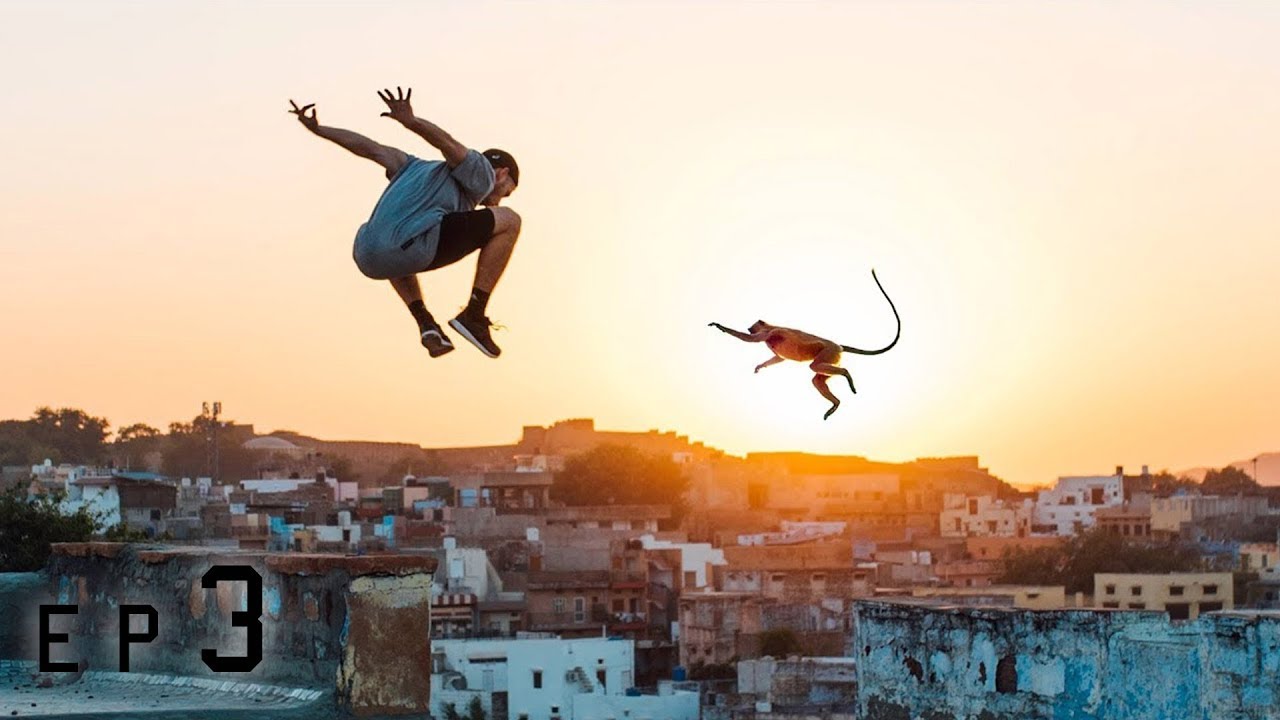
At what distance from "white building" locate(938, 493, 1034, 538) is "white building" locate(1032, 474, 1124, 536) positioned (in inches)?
26.8

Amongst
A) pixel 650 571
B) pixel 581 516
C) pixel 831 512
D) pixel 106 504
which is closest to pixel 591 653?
pixel 650 571

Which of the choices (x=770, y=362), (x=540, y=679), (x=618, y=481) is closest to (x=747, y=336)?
(x=770, y=362)

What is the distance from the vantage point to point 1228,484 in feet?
412

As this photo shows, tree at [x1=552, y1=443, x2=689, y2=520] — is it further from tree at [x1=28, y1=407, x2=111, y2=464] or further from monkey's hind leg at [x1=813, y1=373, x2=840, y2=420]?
monkey's hind leg at [x1=813, y1=373, x2=840, y2=420]

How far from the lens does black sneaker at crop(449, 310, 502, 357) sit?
829cm

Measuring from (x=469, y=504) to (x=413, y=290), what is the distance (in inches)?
3160

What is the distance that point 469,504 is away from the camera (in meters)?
88.2

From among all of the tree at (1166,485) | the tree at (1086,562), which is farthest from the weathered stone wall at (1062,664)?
the tree at (1166,485)

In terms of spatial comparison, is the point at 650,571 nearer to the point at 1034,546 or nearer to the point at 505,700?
the point at 505,700

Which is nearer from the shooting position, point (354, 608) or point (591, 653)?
point (354, 608)

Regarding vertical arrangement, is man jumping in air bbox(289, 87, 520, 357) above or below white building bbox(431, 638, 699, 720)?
above

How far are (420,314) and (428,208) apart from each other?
65 centimetres

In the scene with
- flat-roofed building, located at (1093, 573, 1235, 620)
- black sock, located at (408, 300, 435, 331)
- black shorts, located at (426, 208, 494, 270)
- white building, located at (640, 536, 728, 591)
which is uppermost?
black shorts, located at (426, 208, 494, 270)

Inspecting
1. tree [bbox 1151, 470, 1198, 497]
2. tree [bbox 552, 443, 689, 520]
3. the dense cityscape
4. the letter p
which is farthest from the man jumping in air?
tree [bbox 1151, 470, 1198, 497]
